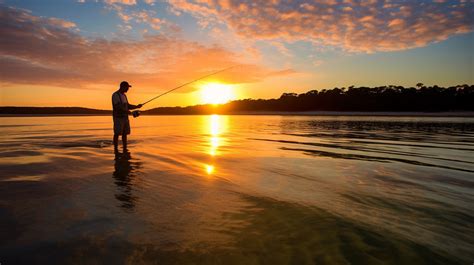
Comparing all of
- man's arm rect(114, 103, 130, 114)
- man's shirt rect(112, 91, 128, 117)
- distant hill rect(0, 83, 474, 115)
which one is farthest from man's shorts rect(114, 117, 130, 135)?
distant hill rect(0, 83, 474, 115)

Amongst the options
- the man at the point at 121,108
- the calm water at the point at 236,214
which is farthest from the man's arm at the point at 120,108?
the calm water at the point at 236,214

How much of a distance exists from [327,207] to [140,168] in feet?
16.8

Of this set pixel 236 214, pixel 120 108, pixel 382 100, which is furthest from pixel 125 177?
pixel 382 100

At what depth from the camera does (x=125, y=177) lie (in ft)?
20.6

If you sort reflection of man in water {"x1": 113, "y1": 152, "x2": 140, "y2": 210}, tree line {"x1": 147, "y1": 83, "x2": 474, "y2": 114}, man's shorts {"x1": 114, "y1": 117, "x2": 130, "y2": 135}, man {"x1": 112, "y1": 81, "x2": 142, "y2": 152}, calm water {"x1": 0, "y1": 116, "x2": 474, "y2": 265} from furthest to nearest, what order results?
tree line {"x1": 147, "y1": 83, "x2": 474, "y2": 114} → man's shorts {"x1": 114, "y1": 117, "x2": 130, "y2": 135} → man {"x1": 112, "y1": 81, "x2": 142, "y2": 152} → reflection of man in water {"x1": 113, "y1": 152, "x2": 140, "y2": 210} → calm water {"x1": 0, "y1": 116, "x2": 474, "y2": 265}

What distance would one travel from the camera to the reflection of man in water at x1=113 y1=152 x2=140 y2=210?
15.1ft

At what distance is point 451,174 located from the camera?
22.0 feet

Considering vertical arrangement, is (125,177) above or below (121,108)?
below

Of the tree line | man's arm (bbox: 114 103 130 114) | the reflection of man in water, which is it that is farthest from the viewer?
the tree line

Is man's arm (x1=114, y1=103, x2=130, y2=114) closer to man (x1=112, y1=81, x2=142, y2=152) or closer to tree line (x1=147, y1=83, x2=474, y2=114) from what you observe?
man (x1=112, y1=81, x2=142, y2=152)

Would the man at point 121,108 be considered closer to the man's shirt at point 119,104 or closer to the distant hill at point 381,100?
the man's shirt at point 119,104

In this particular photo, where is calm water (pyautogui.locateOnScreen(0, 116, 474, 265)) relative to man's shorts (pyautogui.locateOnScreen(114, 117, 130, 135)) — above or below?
below

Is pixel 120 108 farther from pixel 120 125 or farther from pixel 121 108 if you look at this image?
pixel 120 125

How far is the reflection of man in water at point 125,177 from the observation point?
460cm
